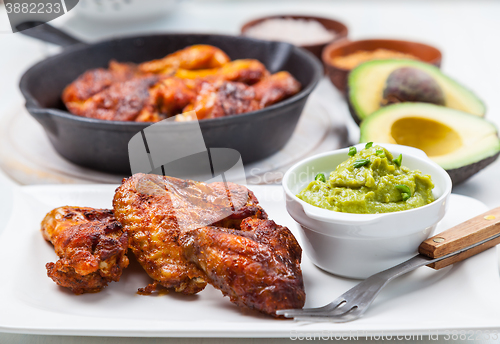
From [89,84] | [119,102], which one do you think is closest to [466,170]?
[119,102]

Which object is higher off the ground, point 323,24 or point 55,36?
point 55,36

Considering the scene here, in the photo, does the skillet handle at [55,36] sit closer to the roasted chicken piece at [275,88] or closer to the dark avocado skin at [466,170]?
the roasted chicken piece at [275,88]

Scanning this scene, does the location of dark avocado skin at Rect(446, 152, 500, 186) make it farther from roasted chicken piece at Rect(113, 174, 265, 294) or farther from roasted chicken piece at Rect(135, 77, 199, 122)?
roasted chicken piece at Rect(135, 77, 199, 122)

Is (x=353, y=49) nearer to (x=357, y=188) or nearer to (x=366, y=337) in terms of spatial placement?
(x=357, y=188)

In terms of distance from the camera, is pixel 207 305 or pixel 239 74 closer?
pixel 207 305

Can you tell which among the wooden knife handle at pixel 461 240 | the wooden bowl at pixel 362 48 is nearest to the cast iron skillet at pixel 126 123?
the wooden bowl at pixel 362 48

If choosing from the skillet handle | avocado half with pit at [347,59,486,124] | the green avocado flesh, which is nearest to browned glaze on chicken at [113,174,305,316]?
the green avocado flesh

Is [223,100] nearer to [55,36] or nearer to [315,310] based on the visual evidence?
[55,36]
